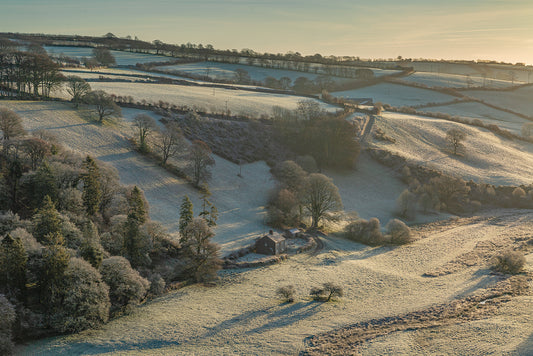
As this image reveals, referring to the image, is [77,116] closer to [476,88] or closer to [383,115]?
[383,115]

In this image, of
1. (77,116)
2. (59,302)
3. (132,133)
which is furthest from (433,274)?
(77,116)

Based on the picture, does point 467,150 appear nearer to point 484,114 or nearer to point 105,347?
point 484,114

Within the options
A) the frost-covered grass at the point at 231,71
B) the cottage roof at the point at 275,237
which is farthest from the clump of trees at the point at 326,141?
the frost-covered grass at the point at 231,71

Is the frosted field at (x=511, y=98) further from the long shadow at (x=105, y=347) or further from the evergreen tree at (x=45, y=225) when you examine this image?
the evergreen tree at (x=45, y=225)

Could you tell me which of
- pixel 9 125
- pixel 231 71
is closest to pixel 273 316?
pixel 9 125

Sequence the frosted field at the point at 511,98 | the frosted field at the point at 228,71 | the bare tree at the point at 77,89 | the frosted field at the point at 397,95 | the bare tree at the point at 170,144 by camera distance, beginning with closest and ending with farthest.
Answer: the bare tree at the point at 170,144, the bare tree at the point at 77,89, the frosted field at the point at 397,95, the frosted field at the point at 228,71, the frosted field at the point at 511,98

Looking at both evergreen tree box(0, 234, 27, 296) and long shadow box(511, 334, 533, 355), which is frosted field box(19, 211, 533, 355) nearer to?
long shadow box(511, 334, 533, 355)
